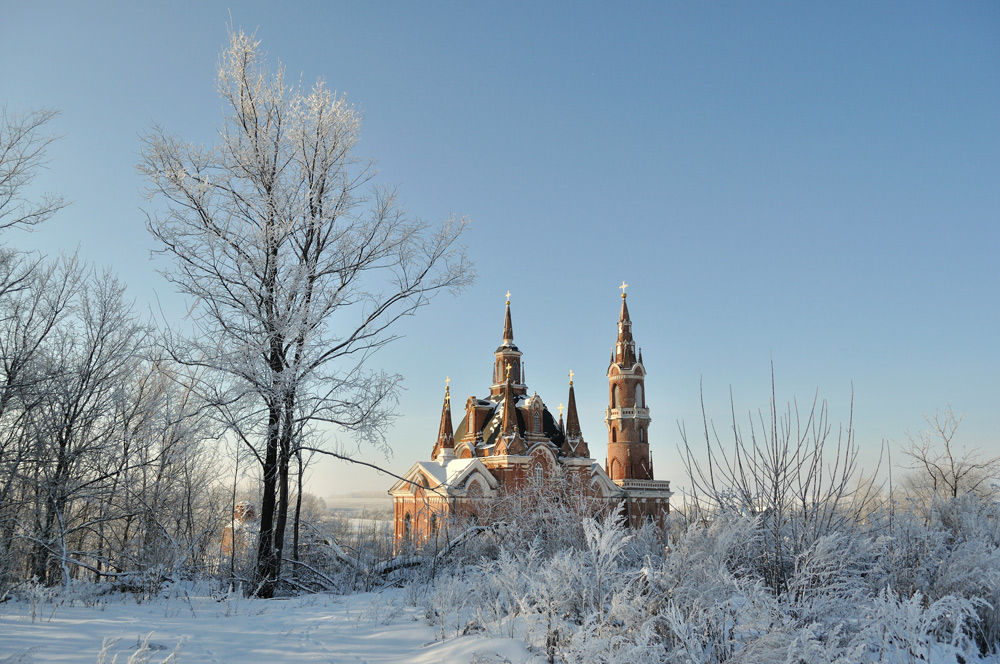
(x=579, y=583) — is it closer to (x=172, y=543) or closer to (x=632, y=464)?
(x=172, y=543)

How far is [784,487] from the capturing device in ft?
17.5

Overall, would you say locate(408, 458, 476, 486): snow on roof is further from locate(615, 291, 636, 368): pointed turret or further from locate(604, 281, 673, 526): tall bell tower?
locate(615, 291, 636, 368): pointed turret

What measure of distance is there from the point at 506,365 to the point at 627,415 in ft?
33.6

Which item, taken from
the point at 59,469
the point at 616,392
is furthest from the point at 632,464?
the point at 59,469

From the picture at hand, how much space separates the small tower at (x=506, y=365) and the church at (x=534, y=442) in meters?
0.08

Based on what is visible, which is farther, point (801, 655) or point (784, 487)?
point (784, 487)

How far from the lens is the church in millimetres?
37719

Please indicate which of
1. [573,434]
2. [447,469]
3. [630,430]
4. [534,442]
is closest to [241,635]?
[447,469]

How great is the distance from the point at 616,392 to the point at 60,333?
39.4 meters

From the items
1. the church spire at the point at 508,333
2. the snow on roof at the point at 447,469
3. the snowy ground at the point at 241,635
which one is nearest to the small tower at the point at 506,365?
the church spire at the point at 508,333

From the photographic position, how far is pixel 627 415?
46.6m

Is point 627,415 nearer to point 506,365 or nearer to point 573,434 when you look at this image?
point 573,434

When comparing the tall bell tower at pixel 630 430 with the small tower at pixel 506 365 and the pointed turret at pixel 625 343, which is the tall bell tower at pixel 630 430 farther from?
the small tower at pixel 506 365

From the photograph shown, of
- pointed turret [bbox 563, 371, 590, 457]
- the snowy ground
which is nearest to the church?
pointed turret [bbox 563, 371, 590, 457]
